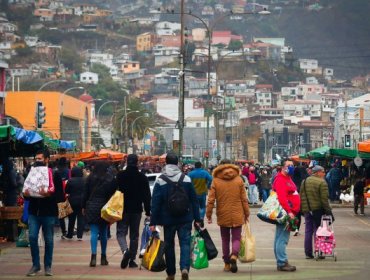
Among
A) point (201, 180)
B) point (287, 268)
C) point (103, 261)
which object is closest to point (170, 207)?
point (287, 268)

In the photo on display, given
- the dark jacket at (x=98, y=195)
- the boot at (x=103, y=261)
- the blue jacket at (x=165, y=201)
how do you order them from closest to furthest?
the blue jacket at (x=165, y=201) → the dark jacket at (x=98, y=195) → the boot at (x=103, y=261)

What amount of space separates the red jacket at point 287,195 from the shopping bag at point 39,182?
347cm

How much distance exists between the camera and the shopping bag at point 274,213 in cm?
2106

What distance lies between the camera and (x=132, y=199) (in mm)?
21188

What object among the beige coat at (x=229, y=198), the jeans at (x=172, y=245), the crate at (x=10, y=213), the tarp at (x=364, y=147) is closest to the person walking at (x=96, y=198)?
the beige coat at (x=229, y=198)

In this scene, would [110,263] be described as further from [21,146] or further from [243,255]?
[21,146]

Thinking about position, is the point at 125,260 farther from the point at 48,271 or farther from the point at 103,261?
the point at 48,271

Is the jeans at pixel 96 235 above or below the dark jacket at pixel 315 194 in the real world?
below

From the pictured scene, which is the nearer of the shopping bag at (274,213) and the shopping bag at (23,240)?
the shopping bag at (274,213)

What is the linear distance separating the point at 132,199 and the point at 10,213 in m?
5.88

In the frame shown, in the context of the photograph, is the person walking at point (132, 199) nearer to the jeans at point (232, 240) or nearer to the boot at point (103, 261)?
the boot at point (103, 261)

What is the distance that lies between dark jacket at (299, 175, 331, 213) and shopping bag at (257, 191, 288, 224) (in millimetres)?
1697

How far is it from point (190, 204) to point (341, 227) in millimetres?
13509

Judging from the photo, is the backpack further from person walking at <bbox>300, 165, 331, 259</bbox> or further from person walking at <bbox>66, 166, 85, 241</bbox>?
person walking at <bbox>66, 166, 85, 241</bbox>
